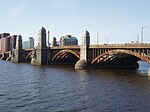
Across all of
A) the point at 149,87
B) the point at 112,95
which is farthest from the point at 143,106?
the point at 149,87

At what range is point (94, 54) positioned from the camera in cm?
8256

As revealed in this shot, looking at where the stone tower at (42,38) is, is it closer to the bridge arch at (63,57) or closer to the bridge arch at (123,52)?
the bridge arch at (63,57)

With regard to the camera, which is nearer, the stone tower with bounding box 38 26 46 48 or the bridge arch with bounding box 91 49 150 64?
the bridge arch with bounding box 91 49 150 64

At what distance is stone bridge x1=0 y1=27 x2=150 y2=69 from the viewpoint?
6612 centimetres

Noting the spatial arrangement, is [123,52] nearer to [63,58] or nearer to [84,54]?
[84,54]

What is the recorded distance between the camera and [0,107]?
30.5 metres

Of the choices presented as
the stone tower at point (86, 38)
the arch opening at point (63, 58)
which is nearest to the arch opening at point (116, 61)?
the stone tower at point (86, 38)

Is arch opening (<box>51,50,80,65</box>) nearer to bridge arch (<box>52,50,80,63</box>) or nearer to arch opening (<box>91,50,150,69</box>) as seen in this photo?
bridge arch (<box>52,50,80,63</box>)

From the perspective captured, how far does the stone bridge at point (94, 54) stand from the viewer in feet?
217

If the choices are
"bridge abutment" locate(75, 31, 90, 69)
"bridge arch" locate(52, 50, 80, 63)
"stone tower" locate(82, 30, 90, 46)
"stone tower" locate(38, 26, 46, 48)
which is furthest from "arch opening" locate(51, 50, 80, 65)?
"bridge abutment" locate(75, 31, 90, 69)

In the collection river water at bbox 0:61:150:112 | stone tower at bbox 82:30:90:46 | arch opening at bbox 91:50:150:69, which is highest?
stone tower at bbox 82:30:90:46

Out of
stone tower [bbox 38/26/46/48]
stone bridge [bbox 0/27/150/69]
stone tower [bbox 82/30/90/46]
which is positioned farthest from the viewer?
stone tower [bbox 38/26/46/48]

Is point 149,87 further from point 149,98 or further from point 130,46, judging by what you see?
point 130,46

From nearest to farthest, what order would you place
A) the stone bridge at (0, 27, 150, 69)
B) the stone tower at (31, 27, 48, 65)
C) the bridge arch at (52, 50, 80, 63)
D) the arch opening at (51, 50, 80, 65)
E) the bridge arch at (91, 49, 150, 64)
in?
the bridge arch at (91, 49, 150, 64)
the stone bridge at (0, 27, 150, 69)
the bridge arch at (52, 50, 80, 63)
the arch opening at (51, 50, 80, 65)
the stone tower at (31, 27, 48, 65)
